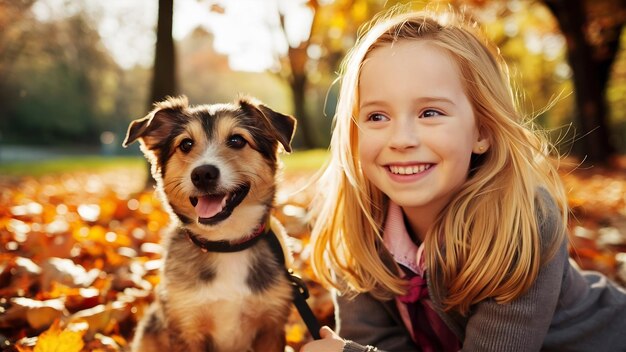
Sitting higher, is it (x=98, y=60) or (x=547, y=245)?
(x=98, y=60)

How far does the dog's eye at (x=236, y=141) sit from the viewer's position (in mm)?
3109

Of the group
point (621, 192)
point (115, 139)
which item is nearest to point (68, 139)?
point (115, 139)

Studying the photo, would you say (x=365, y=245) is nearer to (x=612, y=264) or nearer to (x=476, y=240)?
(x=476, y=240)

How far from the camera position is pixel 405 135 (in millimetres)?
2709

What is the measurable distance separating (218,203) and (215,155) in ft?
0.88

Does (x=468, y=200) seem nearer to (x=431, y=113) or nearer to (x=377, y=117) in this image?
(x=431, y=113)

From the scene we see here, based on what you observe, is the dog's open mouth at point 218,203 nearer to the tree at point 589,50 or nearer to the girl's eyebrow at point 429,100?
the girl's eyebrow at point 429,100

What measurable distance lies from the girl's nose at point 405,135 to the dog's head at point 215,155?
632 millimetres

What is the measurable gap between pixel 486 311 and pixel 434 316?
407 millimetres

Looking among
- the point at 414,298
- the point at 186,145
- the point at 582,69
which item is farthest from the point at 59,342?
the point at 582,69

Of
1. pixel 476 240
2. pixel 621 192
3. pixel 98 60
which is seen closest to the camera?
pixel 476 240

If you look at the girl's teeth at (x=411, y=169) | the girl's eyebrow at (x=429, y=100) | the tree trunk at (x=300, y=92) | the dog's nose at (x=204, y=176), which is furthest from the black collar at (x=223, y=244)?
the tree trunk at (x=300, y=92)

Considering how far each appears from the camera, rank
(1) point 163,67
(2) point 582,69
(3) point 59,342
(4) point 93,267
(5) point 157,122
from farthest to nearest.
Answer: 1. (2) point 582,69
2. (1) point 163,67
3. (4) point 93,267
4. (5) point 157,122
5. (3) point 59,342

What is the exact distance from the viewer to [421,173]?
2.81 metres
